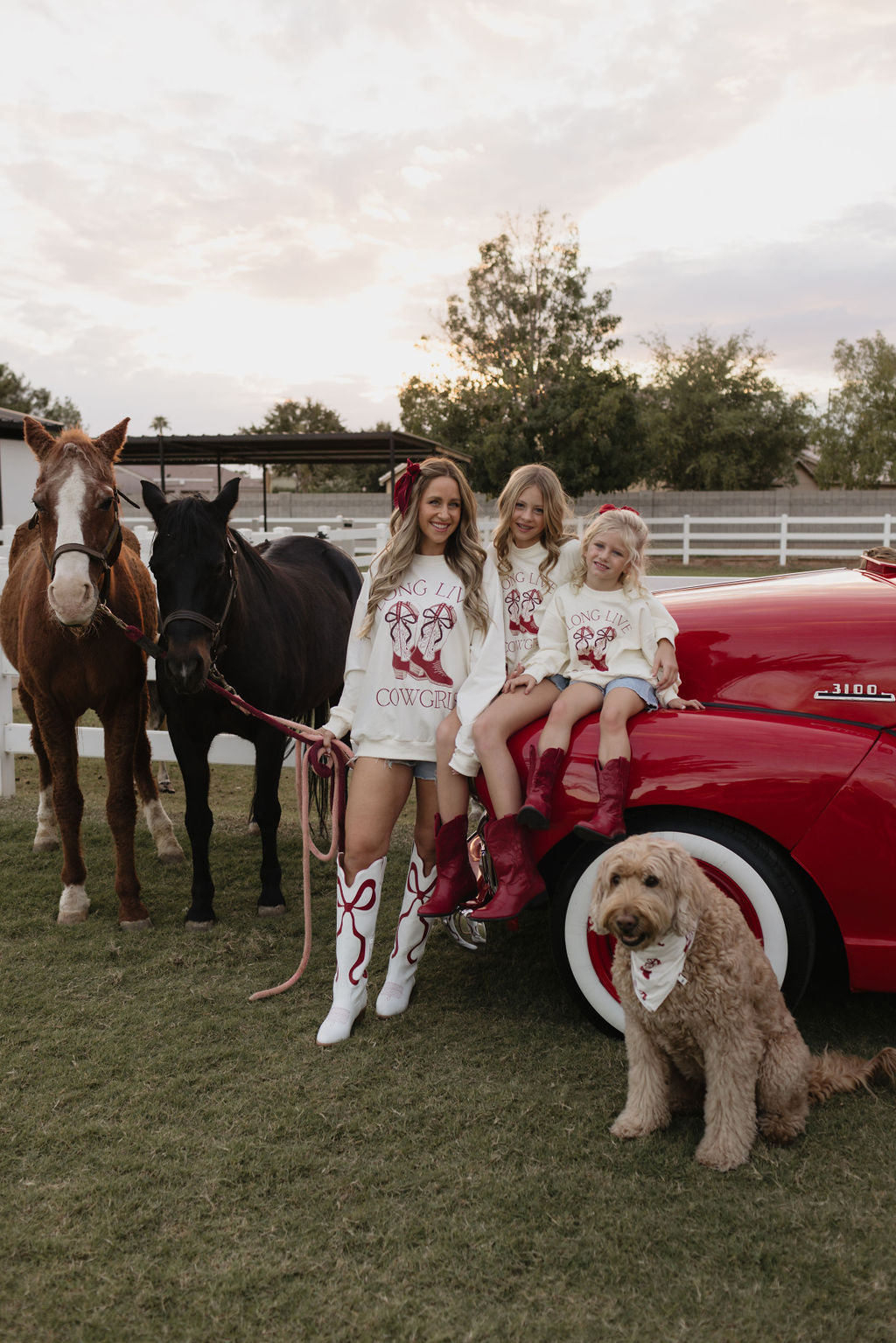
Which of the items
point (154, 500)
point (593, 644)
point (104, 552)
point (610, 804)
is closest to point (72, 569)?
point (104, 552)

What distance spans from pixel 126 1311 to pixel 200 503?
291 cm

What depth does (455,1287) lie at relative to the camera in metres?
2.14

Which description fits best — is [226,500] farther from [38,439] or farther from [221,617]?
[38,439]

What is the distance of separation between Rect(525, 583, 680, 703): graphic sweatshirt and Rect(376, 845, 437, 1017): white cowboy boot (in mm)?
888

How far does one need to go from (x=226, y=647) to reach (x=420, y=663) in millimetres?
1337

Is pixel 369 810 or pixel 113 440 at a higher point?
pixel 113 440

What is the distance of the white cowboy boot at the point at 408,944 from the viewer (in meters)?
3.46

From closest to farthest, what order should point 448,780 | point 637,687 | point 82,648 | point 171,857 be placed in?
1. point 637,687
2. point 448,780
3. point 82,648
4. point 171,857

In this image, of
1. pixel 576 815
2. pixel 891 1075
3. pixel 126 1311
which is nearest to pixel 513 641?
pixel 576 815

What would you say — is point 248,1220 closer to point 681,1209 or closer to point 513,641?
point 681,1209

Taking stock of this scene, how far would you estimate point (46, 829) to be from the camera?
5.53 meters

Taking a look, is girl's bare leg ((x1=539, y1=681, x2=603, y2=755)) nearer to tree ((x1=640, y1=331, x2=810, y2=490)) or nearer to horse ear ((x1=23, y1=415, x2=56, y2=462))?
horse ear ((x1=23, y1=415, x2=56, y2=462))

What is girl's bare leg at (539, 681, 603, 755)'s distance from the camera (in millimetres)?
3072

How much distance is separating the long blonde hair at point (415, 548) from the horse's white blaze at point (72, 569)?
1.19 meters
